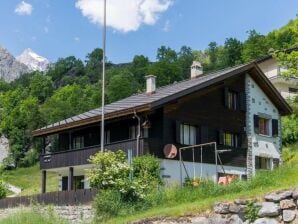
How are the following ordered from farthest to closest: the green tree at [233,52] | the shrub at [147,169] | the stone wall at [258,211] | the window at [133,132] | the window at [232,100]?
the green tree at [233,52] < the window at [232,100] < the window at [133,132] < the shrub at [147,169] < the stone wall at [258,211]

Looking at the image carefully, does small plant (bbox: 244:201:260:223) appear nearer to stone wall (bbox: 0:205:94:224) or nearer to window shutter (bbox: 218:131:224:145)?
stone wall (bbox: 0:205:94:224)

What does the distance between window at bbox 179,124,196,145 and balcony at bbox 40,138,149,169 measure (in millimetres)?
2794

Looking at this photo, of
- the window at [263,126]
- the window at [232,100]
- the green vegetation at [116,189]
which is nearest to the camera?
the green vegetation at [116,189]

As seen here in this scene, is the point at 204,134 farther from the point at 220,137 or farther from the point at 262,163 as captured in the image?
the point at 262,163

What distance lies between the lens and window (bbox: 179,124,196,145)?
98.0ft

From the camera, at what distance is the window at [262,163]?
33850mm

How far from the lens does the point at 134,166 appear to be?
85.0ft

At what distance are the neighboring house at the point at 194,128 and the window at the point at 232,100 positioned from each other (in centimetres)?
4

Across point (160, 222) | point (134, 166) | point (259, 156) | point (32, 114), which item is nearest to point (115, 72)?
point (32, 114)

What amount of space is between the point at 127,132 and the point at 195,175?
454 centimetres

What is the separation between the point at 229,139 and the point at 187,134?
12.3 ft

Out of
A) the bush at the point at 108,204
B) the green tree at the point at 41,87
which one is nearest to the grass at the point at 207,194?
the bush at the point at 108,204

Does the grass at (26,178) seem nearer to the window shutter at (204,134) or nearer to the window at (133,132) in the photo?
the window at (133,132)

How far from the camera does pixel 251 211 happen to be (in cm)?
1530
